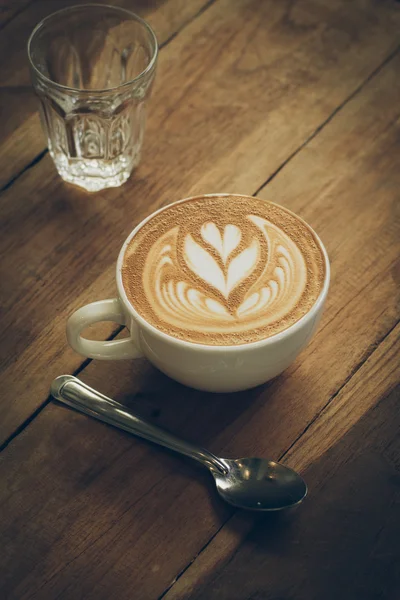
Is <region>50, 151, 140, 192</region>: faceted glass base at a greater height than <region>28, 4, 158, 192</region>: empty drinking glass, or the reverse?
<region>28, 4, 158, 192</region>: empty drinking glass

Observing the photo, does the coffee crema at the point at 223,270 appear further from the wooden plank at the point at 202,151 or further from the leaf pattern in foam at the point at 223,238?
the wooden plank at the point at 202,151

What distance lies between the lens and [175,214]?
2.95ft

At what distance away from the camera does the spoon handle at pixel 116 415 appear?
811 millimetres

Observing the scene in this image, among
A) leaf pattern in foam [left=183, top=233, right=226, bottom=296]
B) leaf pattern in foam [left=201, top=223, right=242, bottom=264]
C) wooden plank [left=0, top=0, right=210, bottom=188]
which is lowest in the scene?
wooden plank [left=0, top=0, right=210, bottom=188]

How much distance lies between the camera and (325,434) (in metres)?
0.85

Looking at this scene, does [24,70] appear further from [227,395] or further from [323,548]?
[323,548]

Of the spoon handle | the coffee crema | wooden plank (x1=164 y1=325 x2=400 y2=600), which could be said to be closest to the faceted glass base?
the coffee crema

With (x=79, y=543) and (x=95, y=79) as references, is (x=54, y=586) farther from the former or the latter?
(x=95, y=79)

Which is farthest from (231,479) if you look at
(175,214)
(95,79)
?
(95,79)

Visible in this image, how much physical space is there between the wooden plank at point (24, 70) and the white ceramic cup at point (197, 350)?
0.35m

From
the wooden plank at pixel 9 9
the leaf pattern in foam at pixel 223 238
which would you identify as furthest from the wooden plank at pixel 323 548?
the wooden plank at pixel 9 9

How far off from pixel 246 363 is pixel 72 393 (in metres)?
0.21

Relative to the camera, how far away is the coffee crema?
0.79 metres

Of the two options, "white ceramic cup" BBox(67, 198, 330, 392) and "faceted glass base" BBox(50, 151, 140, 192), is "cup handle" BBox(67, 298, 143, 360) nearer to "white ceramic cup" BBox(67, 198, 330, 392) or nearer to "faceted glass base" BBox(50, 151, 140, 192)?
"white ceramic cup" BBox(67, 198, 330, 392)
